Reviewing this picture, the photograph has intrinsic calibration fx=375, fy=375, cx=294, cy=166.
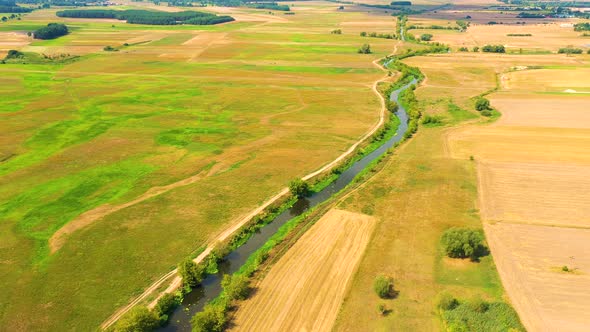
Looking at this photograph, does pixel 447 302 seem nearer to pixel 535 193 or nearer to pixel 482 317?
pixel 482 317

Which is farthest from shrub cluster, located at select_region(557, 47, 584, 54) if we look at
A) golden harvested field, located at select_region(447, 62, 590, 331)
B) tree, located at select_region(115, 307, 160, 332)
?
tree, located at select_region(115, 307, 160, 332)

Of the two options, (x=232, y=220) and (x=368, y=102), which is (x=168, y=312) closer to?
(x=232, y=220)

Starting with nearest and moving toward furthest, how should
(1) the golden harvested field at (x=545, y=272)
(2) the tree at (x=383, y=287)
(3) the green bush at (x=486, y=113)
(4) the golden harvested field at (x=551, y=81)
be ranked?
(1) the golden harvested field at (x=545, y=272), (2) the tree at (x=383, y=287), (3) the green bush at (x=486, y=113), (4) the golden harvested field at (x=551, y=81)

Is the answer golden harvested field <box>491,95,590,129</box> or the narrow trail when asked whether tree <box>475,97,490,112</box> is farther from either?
the narrow trail

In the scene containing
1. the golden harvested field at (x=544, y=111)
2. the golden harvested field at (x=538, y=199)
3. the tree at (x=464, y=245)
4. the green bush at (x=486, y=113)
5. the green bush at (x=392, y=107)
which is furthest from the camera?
the green bush at (x=392, y=107)

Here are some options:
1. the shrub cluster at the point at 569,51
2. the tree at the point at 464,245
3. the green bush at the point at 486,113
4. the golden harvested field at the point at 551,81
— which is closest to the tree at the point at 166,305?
the tree at the point at 464,245

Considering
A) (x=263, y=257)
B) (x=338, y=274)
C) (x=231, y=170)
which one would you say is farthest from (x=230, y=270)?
(x=231, y=170)

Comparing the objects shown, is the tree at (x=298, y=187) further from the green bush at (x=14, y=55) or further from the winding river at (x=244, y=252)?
the green bush at (x=14, y=55)
